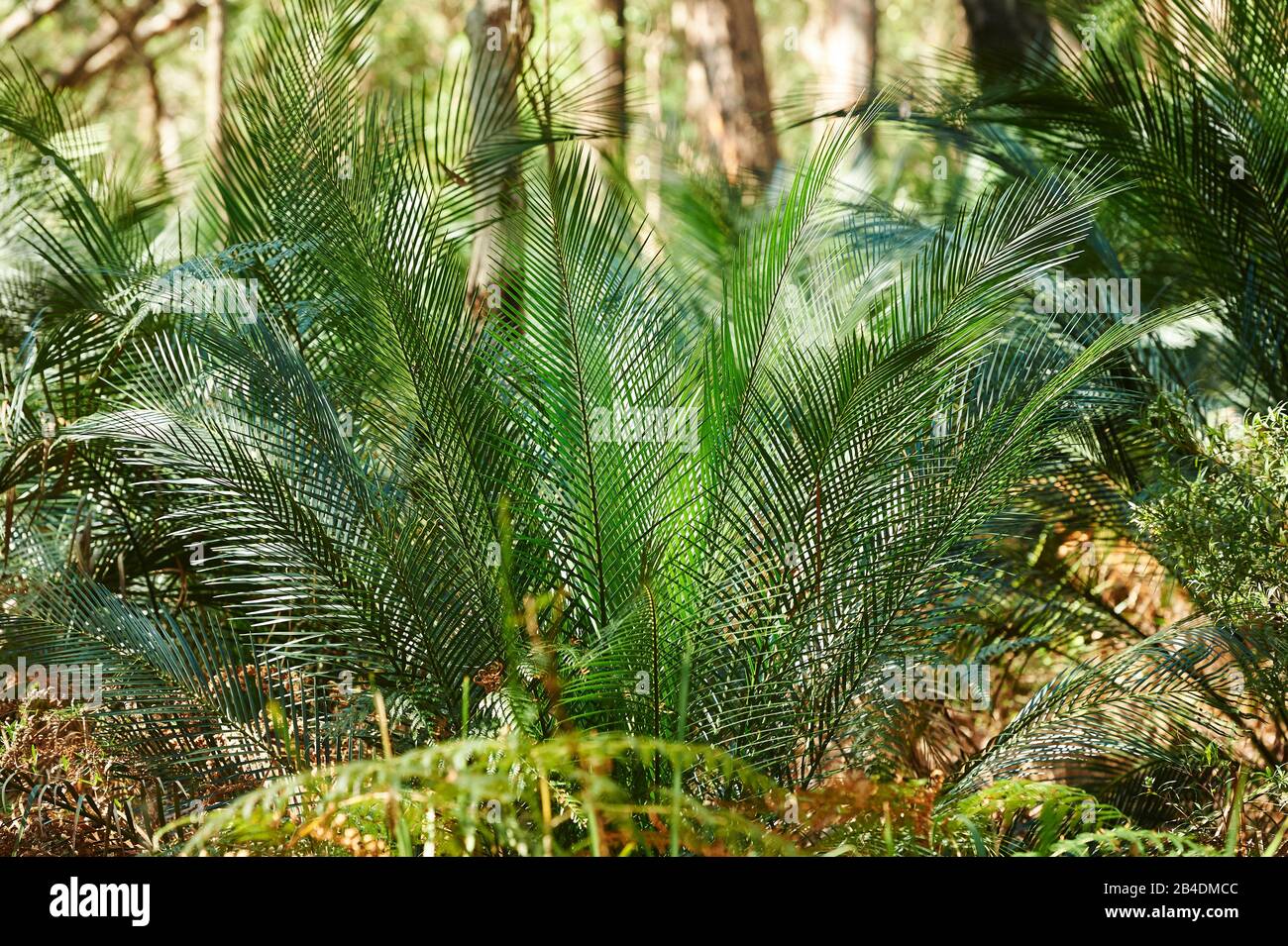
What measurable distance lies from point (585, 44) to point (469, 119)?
30.0ft

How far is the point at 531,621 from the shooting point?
2779 mm

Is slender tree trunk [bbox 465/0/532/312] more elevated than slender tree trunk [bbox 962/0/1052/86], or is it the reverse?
slender tree trunk [bbox 962/0/1052/86]

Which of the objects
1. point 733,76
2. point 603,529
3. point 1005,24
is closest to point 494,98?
point 603,529

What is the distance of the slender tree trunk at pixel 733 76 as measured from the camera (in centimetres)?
1034

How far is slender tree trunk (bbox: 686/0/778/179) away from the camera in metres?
10.3

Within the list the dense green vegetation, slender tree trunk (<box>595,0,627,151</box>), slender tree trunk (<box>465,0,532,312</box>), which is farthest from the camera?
slender tree trunk (<box>595,0,627,151</box>)

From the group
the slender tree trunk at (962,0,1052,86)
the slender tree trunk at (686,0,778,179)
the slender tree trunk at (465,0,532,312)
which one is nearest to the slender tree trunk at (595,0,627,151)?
the slender tree trunk at (686,0,778,179)

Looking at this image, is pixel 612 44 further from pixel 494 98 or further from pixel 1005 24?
pixel 494 98

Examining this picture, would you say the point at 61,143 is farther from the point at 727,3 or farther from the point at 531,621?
the point at 727,3

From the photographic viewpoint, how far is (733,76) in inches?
420

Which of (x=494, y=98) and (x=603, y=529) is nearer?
(x=603, y=529)

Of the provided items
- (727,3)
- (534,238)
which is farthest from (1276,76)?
(727,3)

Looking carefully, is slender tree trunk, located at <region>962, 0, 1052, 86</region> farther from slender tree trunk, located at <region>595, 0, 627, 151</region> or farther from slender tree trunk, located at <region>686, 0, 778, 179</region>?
slender tree trunk, located at <region>686, 0, 778, 179</region>

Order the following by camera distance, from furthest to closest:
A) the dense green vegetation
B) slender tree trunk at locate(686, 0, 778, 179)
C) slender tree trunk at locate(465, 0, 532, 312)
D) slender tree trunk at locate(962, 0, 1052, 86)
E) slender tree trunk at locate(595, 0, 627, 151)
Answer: slender tree trunk at locate(686, 0, 778, 179) < slender tree trunk at locate(595, 0, 627, 151) < slender tree trunk at locate(962, 0, 1052, 86) < slender tree trunk at locate(465, 0, 532, 312) < the dense green vegetation
